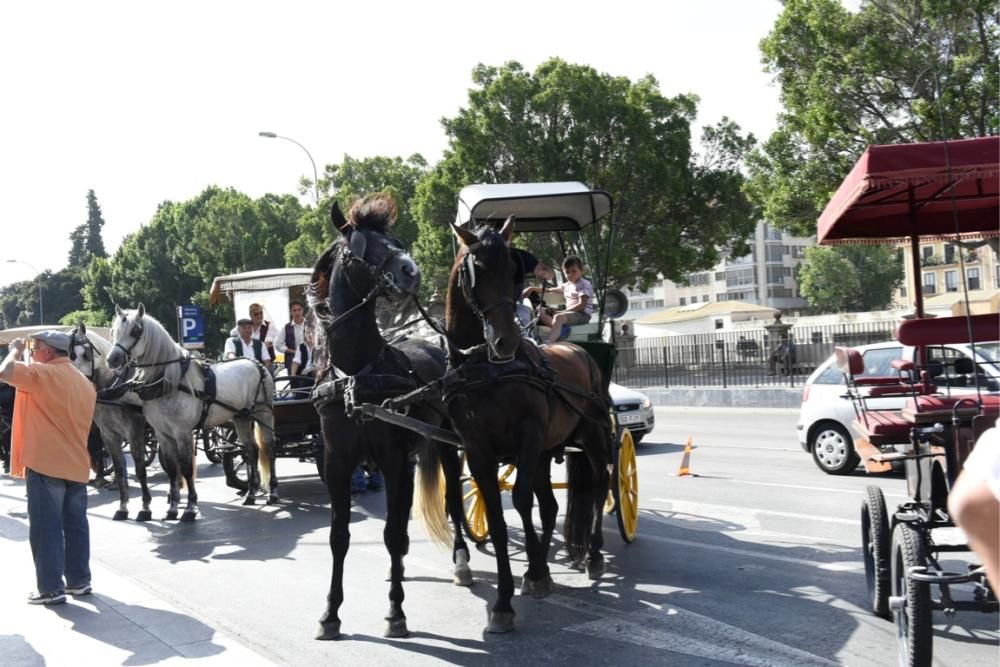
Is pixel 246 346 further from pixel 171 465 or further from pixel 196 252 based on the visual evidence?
pixel 196 252

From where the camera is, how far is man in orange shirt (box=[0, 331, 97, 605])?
6.89 m

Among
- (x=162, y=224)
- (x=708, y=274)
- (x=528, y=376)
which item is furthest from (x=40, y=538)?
(x=708, y=274)

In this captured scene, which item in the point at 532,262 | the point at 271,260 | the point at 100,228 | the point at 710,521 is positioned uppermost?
the point at 100,228

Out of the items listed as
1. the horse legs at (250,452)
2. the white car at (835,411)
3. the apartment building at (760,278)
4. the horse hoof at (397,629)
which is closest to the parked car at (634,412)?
the white car at (835,411)

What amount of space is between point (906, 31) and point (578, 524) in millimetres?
20161

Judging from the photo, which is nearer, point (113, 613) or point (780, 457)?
point (113, 613)

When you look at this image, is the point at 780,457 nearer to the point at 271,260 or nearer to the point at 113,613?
the point at 113,613

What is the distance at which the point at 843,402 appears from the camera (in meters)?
11.9

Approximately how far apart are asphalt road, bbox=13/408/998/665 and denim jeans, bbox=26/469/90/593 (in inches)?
27.5

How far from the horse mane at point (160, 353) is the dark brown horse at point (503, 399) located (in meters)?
5.21

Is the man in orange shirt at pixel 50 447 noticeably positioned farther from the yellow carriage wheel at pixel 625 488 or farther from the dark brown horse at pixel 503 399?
the yellow carriage wheel at pixel 625 488

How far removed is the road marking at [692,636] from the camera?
510cm

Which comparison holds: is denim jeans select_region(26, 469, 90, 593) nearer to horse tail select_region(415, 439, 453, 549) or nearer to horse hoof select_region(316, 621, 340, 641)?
horse hoof select_region(316, 621, 340, 641)

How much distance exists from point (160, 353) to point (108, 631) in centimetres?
478
